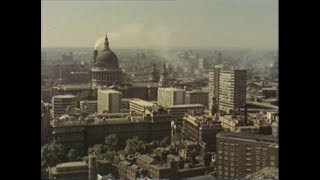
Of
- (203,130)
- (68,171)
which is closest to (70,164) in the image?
(68,171)

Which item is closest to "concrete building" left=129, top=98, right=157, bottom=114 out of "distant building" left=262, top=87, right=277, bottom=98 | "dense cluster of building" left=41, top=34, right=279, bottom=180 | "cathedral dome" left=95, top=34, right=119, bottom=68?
"dense cluster of building" left=41, top=34, right=279, bottom=180

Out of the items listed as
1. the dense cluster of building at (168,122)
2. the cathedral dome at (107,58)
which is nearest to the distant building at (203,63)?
the dense cluster of building at (168,122)

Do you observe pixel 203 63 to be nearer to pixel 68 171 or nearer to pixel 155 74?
pixel 155 74

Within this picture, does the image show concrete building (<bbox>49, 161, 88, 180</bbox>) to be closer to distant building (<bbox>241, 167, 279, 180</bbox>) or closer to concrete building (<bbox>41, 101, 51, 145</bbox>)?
concrete building (<bbox>41, 101, 51, 145</bbox>)

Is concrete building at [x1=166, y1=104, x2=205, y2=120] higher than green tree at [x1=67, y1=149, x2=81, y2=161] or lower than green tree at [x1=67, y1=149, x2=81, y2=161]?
higher

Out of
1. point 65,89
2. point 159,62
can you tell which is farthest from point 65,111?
point 159,62
